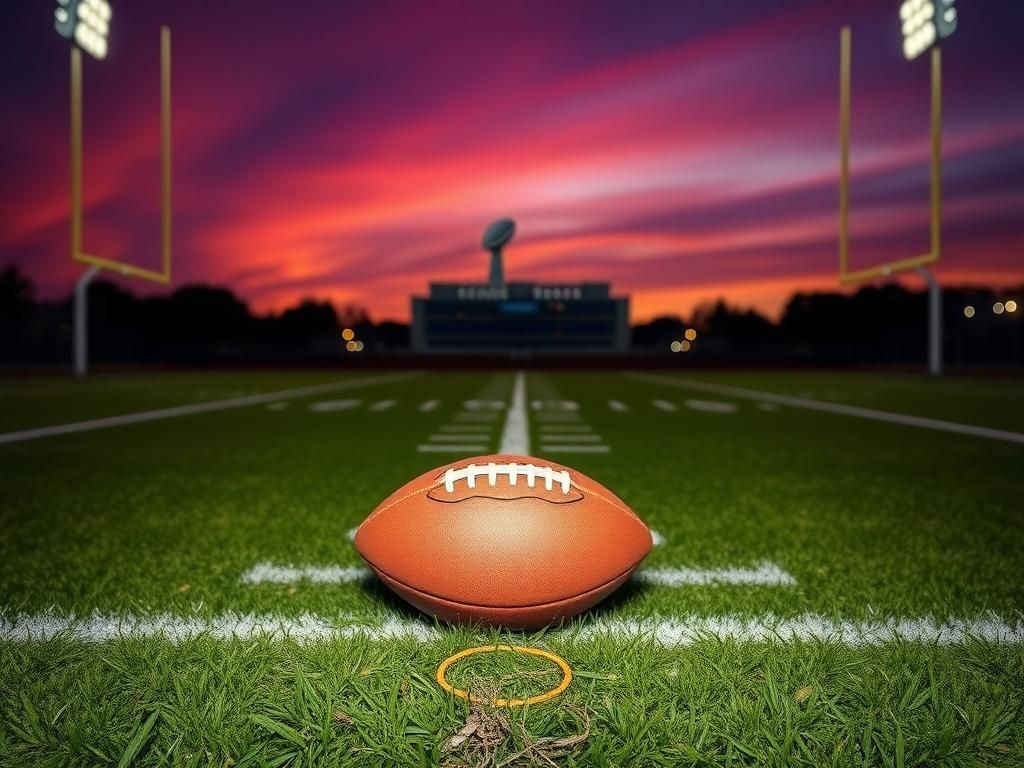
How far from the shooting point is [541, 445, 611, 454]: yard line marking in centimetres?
743

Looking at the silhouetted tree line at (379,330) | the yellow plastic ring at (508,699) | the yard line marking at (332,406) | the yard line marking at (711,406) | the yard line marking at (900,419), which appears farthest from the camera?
the silhouetted tree line at (379,330)

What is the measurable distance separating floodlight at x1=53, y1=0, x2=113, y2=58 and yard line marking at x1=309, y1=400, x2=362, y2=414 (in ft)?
33.7

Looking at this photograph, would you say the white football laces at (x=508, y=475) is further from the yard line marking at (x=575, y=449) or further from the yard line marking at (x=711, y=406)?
the yard line marking at (x=711, y=406)

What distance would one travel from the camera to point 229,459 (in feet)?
22.9

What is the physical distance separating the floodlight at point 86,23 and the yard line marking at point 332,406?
33.7 ft

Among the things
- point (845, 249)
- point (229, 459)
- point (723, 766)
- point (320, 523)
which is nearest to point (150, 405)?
point (229, 459)

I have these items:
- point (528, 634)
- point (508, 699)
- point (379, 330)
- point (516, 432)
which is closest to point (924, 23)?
point (516, 432)

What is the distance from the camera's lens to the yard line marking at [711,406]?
1288cm

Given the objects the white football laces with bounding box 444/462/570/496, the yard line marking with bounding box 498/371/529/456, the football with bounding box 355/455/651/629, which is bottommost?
the yard line marking with bounding box 498/371/529/456

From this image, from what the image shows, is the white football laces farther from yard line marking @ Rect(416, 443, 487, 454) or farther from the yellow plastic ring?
A: yard line marking @ Rect(416, 443, 487, 454)

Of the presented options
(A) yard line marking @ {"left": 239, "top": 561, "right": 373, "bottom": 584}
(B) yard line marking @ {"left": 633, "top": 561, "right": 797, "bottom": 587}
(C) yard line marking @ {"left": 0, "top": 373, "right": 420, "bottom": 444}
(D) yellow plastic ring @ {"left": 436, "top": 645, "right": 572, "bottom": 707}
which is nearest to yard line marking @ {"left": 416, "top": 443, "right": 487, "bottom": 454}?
(A) yard line marking @ {"left": 239, "top": 561, "right": 373, "bottom": 584}

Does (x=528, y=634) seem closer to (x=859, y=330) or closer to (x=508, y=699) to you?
(x=508, y=699)

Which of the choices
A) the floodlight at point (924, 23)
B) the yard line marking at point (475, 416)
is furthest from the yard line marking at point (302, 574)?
the floodlight at point (924, 23)

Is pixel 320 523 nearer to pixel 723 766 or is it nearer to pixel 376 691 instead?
pixel 376 691
